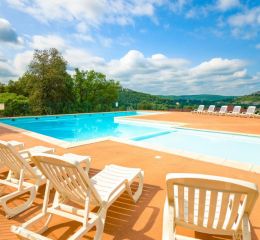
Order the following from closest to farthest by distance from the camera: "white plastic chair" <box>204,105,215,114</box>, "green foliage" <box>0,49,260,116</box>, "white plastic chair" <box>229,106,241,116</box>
Answer: "white plastic chair" <box>229,106,241,116</box>
"green foliage" <box>0,49,260,116</box>
"white plastic chair" <box>204,105,215,114</box>

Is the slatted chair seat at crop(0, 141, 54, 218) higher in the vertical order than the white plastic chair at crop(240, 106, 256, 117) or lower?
lower

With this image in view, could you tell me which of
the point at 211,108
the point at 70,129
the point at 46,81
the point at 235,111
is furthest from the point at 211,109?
the point at 46,81

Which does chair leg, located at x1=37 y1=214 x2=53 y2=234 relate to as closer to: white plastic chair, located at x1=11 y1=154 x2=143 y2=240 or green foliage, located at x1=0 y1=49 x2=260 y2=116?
white plastic chair, located at x1=11 y1=154 x2=143 y2=240

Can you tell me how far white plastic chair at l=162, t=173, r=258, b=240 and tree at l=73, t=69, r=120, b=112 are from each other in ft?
68.5

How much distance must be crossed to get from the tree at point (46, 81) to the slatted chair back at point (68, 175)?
17838 millimetres

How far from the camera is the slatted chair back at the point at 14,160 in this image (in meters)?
2.80

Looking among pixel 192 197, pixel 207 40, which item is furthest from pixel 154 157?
pixel 207 40

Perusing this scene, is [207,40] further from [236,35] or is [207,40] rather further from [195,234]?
[195,234]

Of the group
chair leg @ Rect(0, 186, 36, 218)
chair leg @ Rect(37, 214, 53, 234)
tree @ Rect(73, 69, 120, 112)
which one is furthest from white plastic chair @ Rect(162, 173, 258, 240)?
tree @ Rect(73, 69, 120, 112)

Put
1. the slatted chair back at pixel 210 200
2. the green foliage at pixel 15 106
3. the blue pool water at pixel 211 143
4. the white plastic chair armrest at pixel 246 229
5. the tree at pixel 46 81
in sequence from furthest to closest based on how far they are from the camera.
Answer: the tree at pixel 46 81
the green foliage at pixel 15 106
the blue pool water at pixel 211 143
the white plastic chair armrest at pixel 246 229
the slatted chair back at pixel 210 200

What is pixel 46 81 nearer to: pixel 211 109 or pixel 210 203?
pixel 211 109

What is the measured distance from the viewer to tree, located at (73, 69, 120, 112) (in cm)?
2323

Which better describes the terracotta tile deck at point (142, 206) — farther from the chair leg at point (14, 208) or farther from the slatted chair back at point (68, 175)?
the slatted chair back at point (68, 175)

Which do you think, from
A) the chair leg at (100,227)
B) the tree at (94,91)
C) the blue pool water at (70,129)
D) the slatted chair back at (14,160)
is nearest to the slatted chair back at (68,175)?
the chair leg at (100,227)
